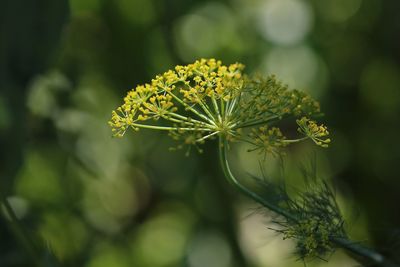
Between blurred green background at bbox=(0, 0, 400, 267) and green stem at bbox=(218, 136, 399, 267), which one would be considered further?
blurred green background at bbox=(0, 0, 400, 267)

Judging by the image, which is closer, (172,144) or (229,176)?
(229,176)

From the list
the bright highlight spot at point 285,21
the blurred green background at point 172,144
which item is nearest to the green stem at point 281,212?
the blurred green background at point 172,144

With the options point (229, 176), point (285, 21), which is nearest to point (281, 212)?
point (229, 176)

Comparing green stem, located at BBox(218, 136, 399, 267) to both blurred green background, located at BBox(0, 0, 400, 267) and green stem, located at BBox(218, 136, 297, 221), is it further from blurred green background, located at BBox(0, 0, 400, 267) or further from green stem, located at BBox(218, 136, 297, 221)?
blurred green background, located at BBox(0, 0, 400, 267)

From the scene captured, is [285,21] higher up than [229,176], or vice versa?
[285,21]

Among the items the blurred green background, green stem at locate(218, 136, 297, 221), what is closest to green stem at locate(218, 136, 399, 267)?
green stem at locate(218, 136, 297, 221)

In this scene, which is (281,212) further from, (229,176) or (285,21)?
(285,21)

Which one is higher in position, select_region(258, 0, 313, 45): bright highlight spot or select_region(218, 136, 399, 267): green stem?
select_region(258, 0, 313, 45): bright highlight spot

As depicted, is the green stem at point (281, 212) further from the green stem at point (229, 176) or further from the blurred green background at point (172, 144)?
the blurred green background at point (172, 144)

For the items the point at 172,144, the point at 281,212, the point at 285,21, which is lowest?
the point at 281,212
